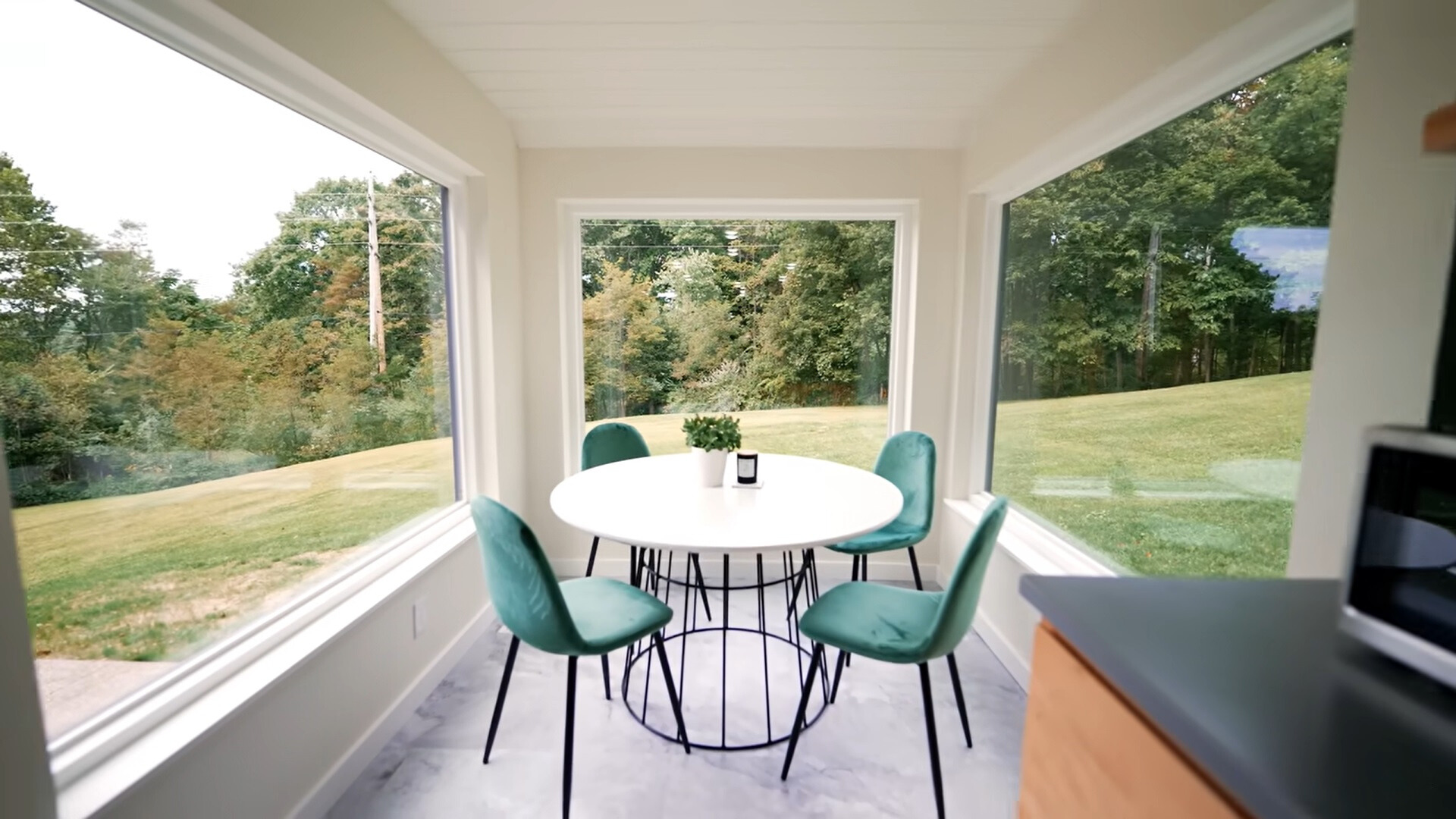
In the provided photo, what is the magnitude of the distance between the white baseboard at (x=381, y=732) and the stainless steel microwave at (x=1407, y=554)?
228 centimetres

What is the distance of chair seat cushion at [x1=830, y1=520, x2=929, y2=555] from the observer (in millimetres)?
2471

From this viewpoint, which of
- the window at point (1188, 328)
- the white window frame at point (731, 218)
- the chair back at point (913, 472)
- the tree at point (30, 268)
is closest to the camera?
the tree at point (30, 268)

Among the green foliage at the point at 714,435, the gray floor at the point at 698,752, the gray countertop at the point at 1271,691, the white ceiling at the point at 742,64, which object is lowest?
the gray floor at the point at 698,752

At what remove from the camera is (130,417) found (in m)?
1.28

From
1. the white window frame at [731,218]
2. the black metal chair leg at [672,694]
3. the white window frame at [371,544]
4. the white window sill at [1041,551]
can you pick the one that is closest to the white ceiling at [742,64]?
the white window frame at [731,218]

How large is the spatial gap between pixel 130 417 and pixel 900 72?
2.61 m

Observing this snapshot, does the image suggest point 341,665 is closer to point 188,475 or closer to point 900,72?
point 188,475

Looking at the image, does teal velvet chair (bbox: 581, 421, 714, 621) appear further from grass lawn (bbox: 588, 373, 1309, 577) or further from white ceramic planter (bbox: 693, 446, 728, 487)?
grass lawn (bbox: 588, 373, 1309, 577)

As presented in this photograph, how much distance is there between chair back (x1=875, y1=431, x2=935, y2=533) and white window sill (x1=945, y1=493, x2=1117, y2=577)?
247 millimetres

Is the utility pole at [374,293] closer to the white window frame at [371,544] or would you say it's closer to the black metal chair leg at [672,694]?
the white window frame at [371,544]

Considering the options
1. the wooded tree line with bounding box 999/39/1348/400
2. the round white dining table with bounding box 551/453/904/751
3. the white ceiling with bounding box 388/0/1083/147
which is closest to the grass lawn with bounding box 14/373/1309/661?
the wooded tree line with bounding box 999/39/1348/400

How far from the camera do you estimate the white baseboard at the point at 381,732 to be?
1.67 meters

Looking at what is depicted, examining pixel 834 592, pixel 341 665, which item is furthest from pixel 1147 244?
pixel 341 665

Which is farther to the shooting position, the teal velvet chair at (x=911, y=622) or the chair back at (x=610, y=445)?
the chair back at (x=610, y=445)
